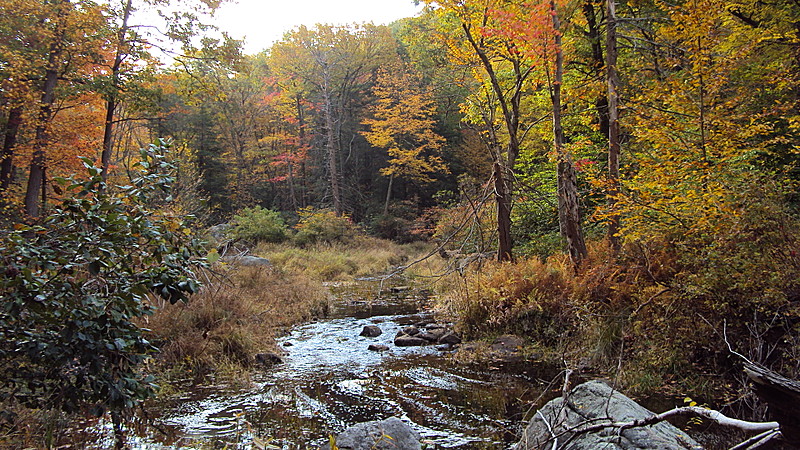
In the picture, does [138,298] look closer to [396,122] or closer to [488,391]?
[488,391]

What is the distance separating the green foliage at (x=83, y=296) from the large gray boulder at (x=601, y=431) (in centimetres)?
295

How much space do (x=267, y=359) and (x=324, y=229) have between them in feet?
62.7

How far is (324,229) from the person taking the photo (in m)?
27.1

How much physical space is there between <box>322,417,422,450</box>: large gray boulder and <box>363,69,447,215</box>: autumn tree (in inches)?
1061

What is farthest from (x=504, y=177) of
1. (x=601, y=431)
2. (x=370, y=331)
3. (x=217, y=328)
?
(x=601, y=431)

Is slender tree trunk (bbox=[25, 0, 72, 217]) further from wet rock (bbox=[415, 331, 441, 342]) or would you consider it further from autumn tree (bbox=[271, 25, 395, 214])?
autumn tree (bbox=[271, 25, 395, 214])

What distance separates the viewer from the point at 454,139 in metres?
34.6

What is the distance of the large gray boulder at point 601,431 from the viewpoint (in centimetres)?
350

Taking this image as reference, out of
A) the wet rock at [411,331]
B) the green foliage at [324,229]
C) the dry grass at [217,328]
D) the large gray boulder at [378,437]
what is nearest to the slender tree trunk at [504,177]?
the wet rock at [411,331]

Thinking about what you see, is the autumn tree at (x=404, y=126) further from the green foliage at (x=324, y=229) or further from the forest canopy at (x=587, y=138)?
the forest canopy at (x=587, y=138)

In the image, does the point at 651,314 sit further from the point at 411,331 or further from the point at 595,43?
the point at 595,43

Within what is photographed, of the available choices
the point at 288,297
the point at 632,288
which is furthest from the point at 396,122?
the point at 632,288

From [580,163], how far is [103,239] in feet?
29.7

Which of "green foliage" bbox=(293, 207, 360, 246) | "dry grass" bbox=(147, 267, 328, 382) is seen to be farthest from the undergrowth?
"green foliage" bbox=(293, 207, 360, 246)
